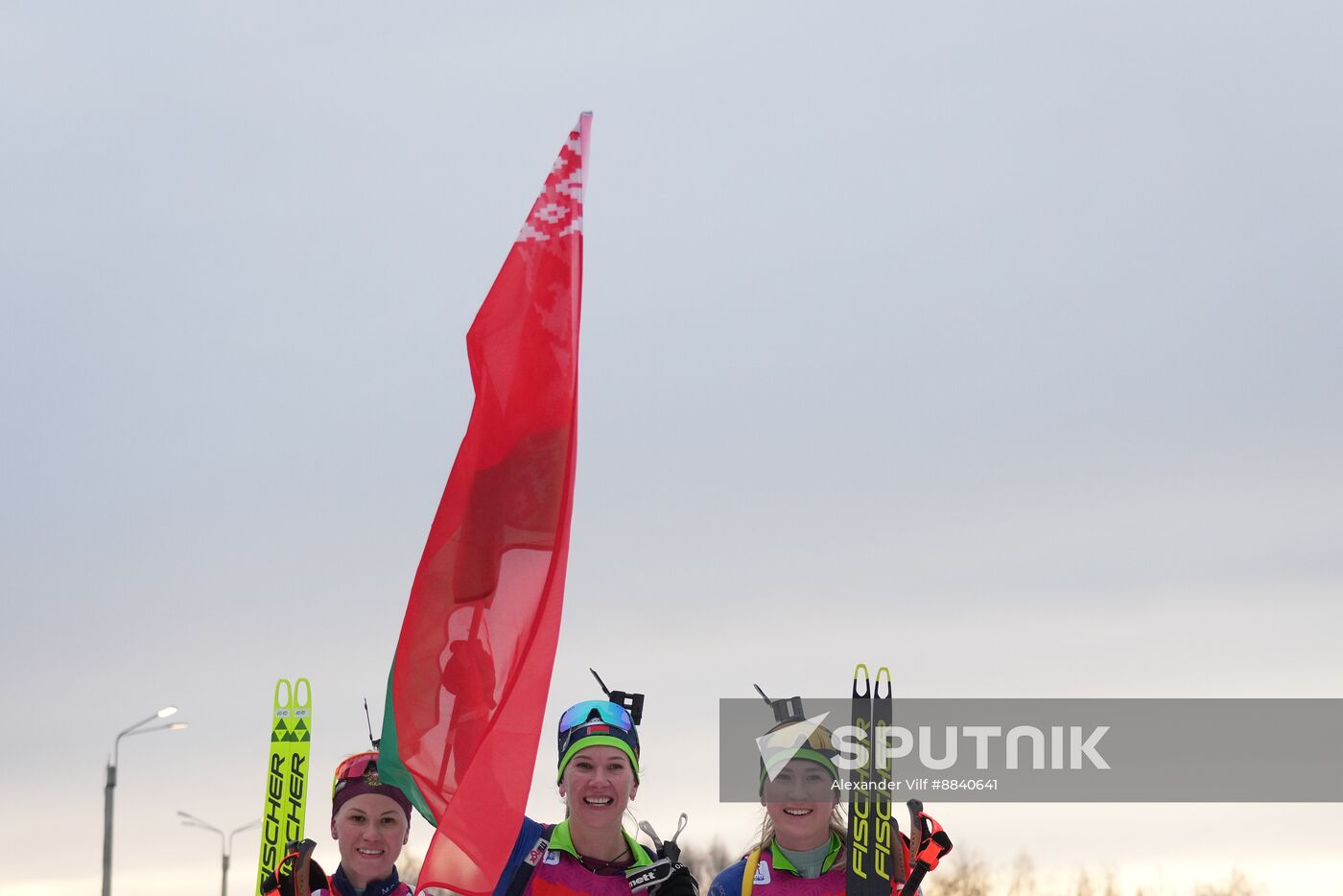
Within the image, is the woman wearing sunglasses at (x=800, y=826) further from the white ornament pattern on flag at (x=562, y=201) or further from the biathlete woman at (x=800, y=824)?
the white ornament pattern on flag at (x=562, y=201)

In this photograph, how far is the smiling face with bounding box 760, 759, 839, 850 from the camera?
10.8m

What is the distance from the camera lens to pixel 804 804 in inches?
425

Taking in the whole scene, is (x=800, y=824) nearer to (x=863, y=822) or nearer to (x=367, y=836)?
(x=863, y=822)

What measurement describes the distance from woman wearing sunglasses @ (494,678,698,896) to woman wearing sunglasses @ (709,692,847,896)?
0.49 m

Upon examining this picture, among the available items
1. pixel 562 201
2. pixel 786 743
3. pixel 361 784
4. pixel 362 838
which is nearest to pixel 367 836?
pixel 362 838

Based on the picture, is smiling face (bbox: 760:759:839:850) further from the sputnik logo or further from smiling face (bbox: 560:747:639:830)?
smiling face (bbox: 560:747:639:830)

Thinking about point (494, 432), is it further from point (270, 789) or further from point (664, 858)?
point (270, 789)

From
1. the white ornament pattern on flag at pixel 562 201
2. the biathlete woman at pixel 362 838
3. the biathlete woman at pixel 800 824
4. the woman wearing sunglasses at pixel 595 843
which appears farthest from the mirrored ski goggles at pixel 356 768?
the white ornament pattern on flag at pixel 562 201

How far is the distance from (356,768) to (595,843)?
5.54 feet

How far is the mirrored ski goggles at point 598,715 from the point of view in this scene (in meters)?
11.0

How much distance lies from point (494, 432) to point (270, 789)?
3690mm

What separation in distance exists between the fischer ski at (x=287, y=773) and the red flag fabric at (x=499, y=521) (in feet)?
7.73

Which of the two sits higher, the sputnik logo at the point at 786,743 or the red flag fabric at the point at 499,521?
the red flag fabric at the point at 499,521

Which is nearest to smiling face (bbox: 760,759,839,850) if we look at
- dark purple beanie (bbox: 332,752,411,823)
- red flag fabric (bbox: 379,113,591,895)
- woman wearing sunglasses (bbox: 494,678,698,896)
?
woman wearing sunglasses (bbox: 494,678,698,896)
